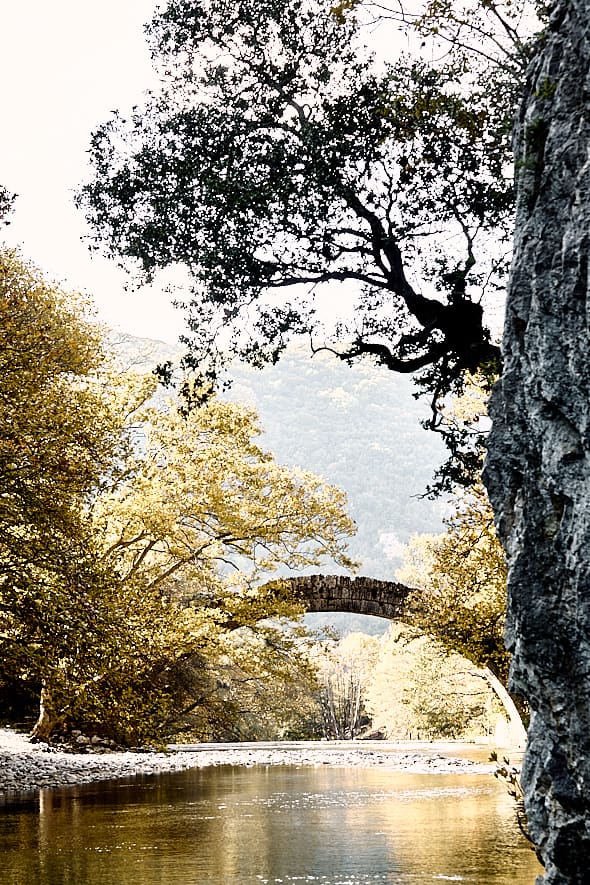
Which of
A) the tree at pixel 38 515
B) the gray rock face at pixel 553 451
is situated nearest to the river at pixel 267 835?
the tree at pixel 38 515

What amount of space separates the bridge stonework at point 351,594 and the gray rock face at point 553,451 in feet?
66.5

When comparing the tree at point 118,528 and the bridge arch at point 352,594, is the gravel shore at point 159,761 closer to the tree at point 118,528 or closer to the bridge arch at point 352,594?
the tree at point 118,528

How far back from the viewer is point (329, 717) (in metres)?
50.2

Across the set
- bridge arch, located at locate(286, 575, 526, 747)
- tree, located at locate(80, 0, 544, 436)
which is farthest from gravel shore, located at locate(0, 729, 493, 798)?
tree, located at locate(80, 0, 544, 436)

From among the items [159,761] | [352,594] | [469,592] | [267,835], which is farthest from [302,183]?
[352,594]

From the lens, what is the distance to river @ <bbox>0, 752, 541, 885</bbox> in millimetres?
7918

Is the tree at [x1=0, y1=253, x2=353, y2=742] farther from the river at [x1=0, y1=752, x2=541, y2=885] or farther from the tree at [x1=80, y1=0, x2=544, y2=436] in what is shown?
the tree at [x1=80, y1=0, x2=544, y2=436]

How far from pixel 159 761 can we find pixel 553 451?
19196 mm

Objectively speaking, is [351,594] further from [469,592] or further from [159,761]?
[469,592]

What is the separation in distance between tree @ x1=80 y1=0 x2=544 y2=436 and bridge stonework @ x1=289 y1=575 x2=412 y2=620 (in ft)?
48.6

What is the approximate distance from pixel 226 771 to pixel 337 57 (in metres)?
15.2

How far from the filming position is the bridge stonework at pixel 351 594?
84.8ft

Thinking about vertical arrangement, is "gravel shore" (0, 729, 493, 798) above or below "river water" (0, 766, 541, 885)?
below

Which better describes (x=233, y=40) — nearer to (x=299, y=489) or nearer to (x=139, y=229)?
(x=139, y=229)
